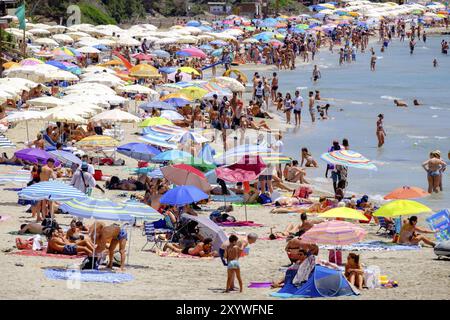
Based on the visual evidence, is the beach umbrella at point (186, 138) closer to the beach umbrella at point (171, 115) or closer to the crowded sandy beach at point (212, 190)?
the crowded sandy beach at point (212, 190)

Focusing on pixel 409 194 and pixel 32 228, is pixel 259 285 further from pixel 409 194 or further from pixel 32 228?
pixel 409 194

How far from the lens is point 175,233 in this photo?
14758 millimetres

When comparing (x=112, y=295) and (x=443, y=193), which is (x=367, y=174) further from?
(x=112, y=295)

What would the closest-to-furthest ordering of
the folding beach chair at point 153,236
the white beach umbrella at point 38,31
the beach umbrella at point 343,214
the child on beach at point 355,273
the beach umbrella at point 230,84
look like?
the child on beach at point 355,273 < the beach umbrella at point 343,214 < the folding beach chair at point 153,236 < the beach umbrella at point 230,84 < the white beach umbrella at point 38,31

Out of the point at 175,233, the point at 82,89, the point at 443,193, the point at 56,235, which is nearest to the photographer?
the point at 56,235

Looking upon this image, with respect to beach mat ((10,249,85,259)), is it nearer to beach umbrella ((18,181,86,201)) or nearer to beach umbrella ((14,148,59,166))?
beach umbrella ((18,181,86,201))

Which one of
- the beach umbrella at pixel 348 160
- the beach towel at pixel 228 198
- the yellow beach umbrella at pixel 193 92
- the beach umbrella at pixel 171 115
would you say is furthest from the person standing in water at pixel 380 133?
the beach towel at pixel 228 198

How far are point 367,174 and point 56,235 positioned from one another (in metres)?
10.8

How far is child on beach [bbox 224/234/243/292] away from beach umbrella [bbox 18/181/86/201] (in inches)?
111

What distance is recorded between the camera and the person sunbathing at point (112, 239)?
41.4 feet

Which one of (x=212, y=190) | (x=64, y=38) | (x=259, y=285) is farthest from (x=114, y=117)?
(x=64, y=38)

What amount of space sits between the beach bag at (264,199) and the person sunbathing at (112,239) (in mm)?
6167

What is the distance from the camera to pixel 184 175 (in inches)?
671
